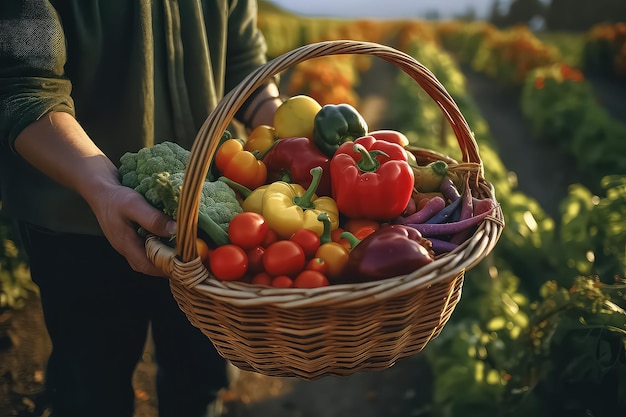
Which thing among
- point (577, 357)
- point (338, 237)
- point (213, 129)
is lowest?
point (577, 357)

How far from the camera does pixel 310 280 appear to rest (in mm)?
1493

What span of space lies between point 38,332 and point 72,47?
8.15 feet

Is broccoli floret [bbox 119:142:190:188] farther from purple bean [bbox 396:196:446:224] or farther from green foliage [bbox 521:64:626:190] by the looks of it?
green foliage [bbox 521:64:626:190]

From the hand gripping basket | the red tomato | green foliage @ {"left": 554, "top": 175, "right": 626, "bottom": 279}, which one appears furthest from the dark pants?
green foliage @ {"left": 554, "top": 175, "right": 626, "bottom": 279}

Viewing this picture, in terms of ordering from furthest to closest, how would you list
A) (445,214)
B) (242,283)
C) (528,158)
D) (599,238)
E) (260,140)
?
(528,158) < (599,238) < (260,140) < (445,214) < (242,283)

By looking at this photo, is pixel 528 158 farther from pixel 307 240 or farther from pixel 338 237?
pixel 307 240

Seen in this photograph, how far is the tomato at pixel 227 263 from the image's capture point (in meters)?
1.51

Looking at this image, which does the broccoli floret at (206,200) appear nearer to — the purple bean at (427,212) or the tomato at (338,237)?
the tomato at (338,237)

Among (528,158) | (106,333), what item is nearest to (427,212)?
(106,333)

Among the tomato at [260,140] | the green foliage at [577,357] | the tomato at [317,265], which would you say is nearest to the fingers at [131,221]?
the tomato at [317,265]

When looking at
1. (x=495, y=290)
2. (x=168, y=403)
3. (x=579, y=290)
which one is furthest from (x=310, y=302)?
(x=495, y=290)

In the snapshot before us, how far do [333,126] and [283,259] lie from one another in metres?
0.60

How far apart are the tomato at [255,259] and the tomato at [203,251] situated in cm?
11

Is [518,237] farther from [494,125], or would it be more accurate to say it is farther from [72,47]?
[494,125]
